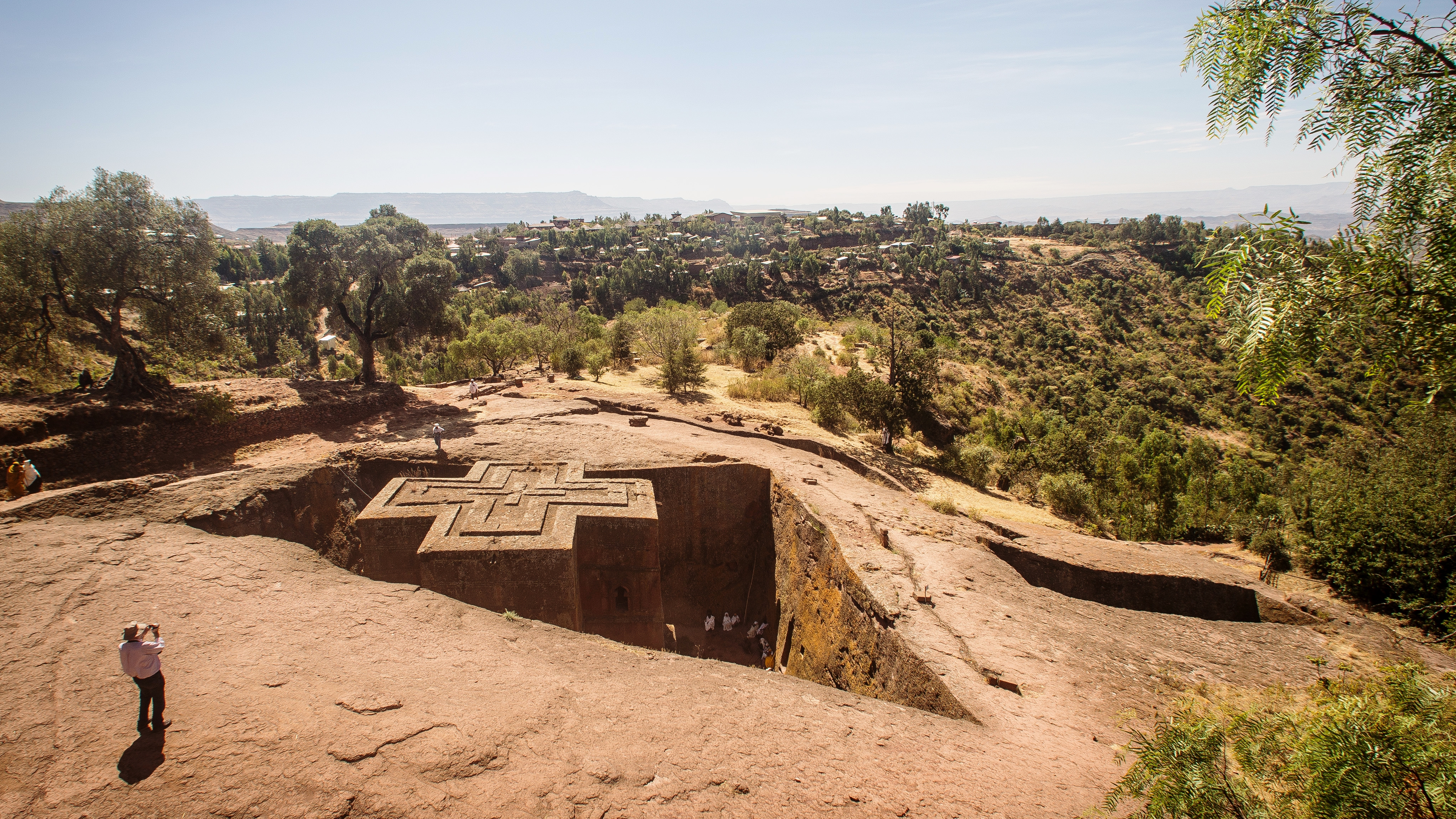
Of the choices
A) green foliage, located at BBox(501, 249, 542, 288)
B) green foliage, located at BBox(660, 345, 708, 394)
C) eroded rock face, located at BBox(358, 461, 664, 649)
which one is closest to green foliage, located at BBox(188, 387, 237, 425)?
eroded rock face, located at BBox(358, 461, 664, 649)

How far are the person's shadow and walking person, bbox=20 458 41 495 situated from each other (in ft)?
25.7

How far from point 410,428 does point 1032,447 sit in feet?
67.2

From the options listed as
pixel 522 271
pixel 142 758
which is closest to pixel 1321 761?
pixel 142 758

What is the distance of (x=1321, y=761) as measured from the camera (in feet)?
9.11

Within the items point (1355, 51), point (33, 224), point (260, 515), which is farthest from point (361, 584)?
point (33, 224)

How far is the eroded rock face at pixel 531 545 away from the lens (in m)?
8.55

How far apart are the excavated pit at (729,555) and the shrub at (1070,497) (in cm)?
961

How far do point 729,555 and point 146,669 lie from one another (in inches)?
401

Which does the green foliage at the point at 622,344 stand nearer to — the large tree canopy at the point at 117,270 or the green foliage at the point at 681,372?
the green foliage at the point at 681,372

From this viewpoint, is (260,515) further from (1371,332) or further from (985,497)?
(985,497)

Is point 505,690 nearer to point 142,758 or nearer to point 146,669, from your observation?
point 142,758

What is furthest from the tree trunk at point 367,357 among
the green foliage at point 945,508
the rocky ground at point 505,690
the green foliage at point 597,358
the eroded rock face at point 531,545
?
the green foliage at point 945,508

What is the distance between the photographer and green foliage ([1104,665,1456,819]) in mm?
2633

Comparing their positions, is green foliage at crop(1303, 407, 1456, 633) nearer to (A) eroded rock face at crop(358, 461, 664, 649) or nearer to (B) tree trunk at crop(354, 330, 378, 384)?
(A) eroded rock face at crop(358, 461, 664, 649)
